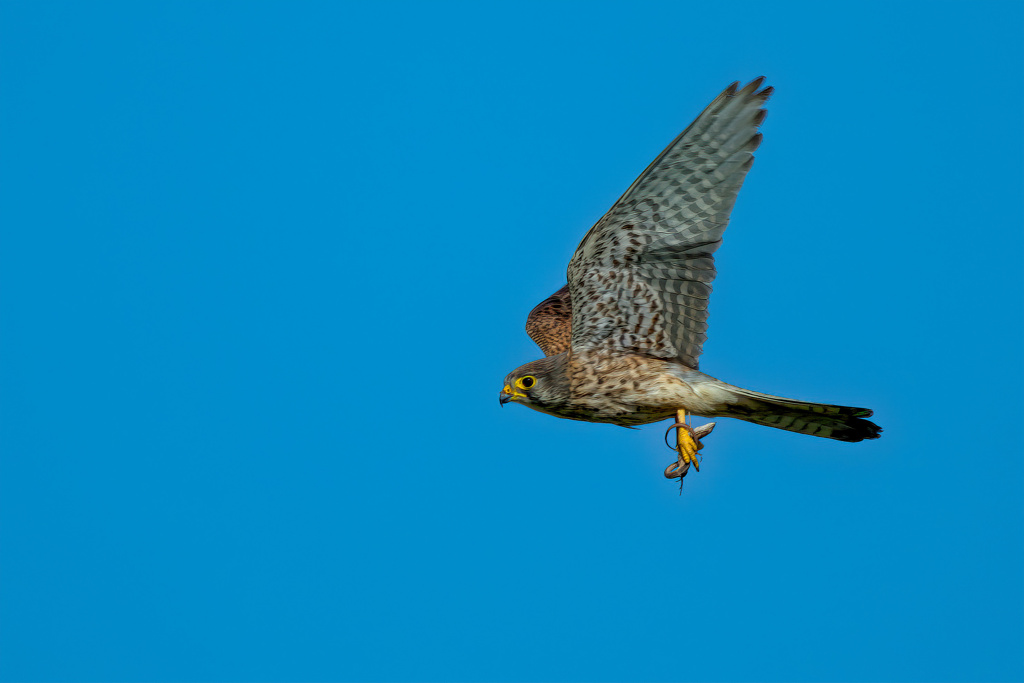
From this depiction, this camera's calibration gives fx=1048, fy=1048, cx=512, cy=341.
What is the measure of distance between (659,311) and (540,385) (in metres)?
0.86

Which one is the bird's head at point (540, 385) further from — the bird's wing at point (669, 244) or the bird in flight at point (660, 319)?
the bird's wing at point (669, 244)

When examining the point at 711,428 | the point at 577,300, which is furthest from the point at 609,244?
the point at 711,428

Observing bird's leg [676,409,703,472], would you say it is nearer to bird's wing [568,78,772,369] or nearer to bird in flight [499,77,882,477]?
bird in flight [499,77,882,477]

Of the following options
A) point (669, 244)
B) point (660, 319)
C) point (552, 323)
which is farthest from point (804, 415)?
point (552, 323)

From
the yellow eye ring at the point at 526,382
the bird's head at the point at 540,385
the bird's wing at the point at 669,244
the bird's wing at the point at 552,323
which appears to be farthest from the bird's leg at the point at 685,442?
the bird's wing at the point at 552,323

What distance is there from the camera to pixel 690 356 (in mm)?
6465

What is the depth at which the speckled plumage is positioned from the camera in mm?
5871

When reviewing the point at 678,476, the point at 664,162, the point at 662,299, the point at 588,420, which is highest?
the point at 664,162

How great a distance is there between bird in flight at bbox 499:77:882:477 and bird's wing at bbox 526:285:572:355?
1.36 meters

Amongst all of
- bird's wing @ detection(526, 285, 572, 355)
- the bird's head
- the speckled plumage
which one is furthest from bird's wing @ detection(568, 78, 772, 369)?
bird's wing @ detection(526, 285, 572, 355)

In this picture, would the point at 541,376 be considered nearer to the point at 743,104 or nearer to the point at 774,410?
the point at 774,410

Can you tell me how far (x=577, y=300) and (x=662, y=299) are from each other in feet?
1.77

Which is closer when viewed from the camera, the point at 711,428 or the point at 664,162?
the point at 664,162

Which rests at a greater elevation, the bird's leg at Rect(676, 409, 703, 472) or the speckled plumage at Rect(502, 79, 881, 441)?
the speckled plumage at Rect(502, 79, 881, 441)
